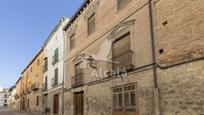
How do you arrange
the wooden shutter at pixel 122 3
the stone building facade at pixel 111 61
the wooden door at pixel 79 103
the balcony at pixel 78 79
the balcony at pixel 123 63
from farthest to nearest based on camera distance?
the wooden door at pixel 79 103, the balcony at pixel 78 79, the wooden shutter at pixel 122 3, the balcony at pixel 123 63, the stone building facade at pixel 111 61

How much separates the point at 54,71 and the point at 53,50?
2.24m

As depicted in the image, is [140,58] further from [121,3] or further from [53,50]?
[53,50]

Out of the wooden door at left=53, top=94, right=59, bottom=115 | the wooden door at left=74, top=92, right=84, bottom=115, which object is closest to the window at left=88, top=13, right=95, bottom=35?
the wooden door at left=74, top=92, right=84, bottom=115

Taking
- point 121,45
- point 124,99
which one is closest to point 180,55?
point 124,99

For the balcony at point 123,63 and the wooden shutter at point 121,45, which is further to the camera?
the wooden shutter at point 121,45

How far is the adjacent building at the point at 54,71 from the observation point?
21.4 meters

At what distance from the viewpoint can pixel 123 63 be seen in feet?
38.2

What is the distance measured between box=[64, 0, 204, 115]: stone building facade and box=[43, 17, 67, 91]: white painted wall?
4094 millimetres

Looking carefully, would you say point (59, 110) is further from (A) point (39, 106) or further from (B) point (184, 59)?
(B) point (184, 59)

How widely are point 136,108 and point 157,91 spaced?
1.70 m

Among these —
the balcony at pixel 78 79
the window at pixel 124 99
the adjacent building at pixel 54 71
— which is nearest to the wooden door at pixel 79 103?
the balcony at pixel 78 79

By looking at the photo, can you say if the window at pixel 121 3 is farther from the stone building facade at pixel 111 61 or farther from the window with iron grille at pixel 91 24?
the window with iron grille at pixel 91 24

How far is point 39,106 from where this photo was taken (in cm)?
2908

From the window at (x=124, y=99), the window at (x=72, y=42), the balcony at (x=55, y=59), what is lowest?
the window at (x=124, y=99)
